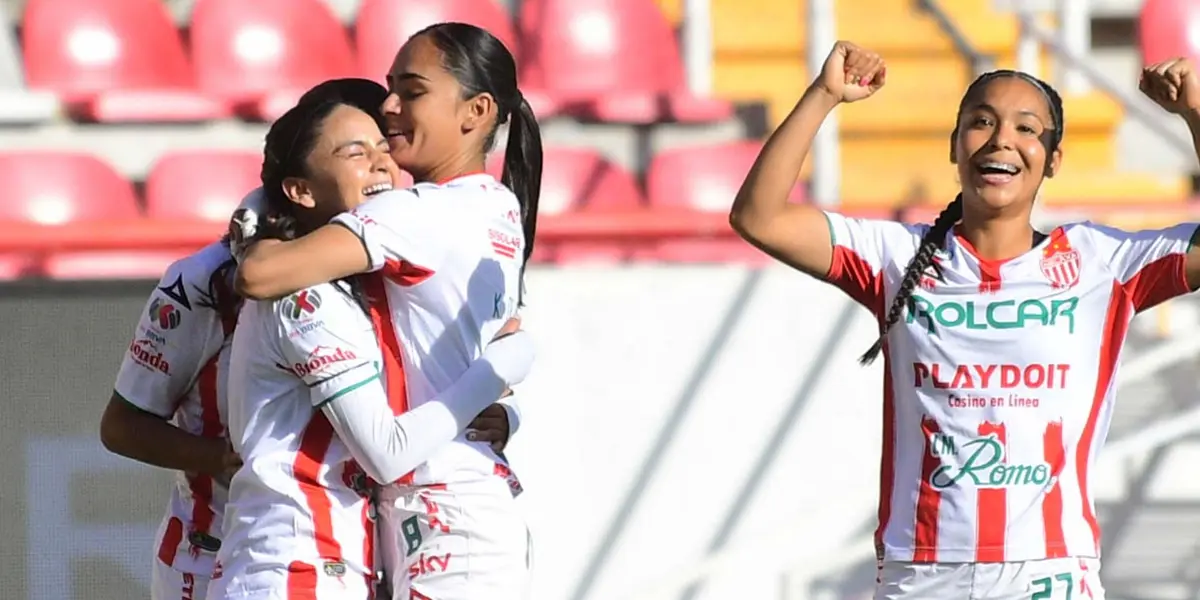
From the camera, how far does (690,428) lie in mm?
4738

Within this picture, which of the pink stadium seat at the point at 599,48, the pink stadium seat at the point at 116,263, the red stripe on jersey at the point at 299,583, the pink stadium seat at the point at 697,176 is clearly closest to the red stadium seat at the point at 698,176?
the pink stadium seat at the point at 697,176

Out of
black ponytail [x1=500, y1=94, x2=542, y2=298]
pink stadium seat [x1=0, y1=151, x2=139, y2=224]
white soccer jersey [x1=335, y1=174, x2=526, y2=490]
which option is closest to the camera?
white soccer jersey [x1=335, y1=174, x2=526, y2=490]

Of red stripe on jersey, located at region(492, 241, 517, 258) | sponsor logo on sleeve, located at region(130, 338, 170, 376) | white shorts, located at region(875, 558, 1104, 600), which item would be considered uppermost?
red stripe on jersey, located at region(492, 241, 517, 258)

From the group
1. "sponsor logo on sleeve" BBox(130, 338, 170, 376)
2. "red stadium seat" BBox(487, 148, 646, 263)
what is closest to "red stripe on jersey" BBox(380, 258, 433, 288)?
"sponsor logo on sleeve" BBox(130, 338, 170, 376)

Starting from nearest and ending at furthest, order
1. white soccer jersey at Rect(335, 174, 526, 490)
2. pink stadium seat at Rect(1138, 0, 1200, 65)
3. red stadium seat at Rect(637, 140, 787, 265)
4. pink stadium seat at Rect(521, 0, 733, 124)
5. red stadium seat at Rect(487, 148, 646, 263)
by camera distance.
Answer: white soccer jersey at Rect(335, 174, 526, 490)
red stadium seat at Rect(487, 148, 646, 263)
red stadium seat at Rect(637, 140, 787, 265)
pink stadium seat at Rect(521, 0, 733, 124)
pink stadium seat at Rect(1138, 0, 1200, 65)

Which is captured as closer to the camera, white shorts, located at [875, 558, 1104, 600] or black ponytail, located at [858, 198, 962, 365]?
white shorts, located at [875, 558, 1104, 600]

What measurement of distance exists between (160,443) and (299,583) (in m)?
0.44

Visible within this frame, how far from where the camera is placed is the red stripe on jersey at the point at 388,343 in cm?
262

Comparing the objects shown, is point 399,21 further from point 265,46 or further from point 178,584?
point 178,584

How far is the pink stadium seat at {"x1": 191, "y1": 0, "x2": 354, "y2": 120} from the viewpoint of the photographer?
6.86m

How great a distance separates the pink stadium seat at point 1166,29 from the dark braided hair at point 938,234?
5.12 meters

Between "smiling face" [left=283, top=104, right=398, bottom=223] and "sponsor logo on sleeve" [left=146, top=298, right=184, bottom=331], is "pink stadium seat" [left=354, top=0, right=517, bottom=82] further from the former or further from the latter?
"smiling face" [left=283, top=104, right=398, bottom=223]

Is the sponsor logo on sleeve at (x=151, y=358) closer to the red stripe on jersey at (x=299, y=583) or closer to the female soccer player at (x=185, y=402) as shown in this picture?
the female soccer player at (x=185, y=402)

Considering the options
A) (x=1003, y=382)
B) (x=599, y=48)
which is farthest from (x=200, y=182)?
(x=1003, y=382)
